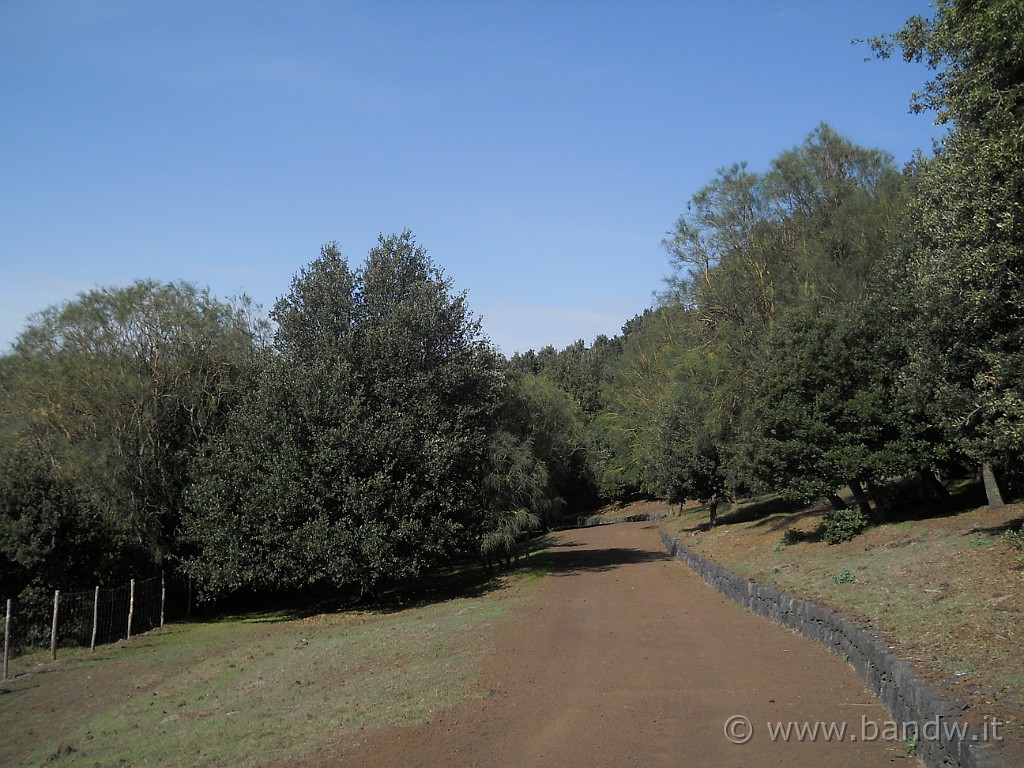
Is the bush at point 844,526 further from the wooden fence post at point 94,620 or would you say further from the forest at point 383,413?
the wooden fence post at point 94,620

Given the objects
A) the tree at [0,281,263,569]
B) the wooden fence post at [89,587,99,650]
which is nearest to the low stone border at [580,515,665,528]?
the tree at [0,281,263,569]

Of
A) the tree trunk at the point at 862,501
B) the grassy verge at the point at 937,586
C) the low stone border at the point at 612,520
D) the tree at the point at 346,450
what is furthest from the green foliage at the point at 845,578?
the low stone border at the point at 612,520

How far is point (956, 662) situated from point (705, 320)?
28686mm

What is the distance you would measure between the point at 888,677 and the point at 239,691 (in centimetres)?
1004

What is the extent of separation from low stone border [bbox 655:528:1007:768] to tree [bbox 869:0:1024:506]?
4.03 m

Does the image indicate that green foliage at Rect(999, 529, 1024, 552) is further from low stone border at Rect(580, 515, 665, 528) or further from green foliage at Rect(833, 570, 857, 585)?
low stone border at Rect(580, 515, 665, 528)

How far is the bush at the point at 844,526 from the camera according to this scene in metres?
21.7

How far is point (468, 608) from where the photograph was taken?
21406 mm

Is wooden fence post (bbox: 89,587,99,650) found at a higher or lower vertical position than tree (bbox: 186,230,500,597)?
lower

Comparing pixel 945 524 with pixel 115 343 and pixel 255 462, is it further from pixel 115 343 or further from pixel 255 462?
pixel 115 343

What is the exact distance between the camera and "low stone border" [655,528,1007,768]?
626 centimetres

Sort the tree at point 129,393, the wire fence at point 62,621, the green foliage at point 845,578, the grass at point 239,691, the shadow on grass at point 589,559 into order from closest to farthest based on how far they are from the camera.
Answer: the grass at point 239,691 < the green foliage at point 845,578 < the wire fence at point 62,621 < the tree at point 129,393 < the shadow on grass at point 589,559

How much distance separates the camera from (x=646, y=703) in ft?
31.8

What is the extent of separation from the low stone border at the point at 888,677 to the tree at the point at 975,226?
4.03 m
